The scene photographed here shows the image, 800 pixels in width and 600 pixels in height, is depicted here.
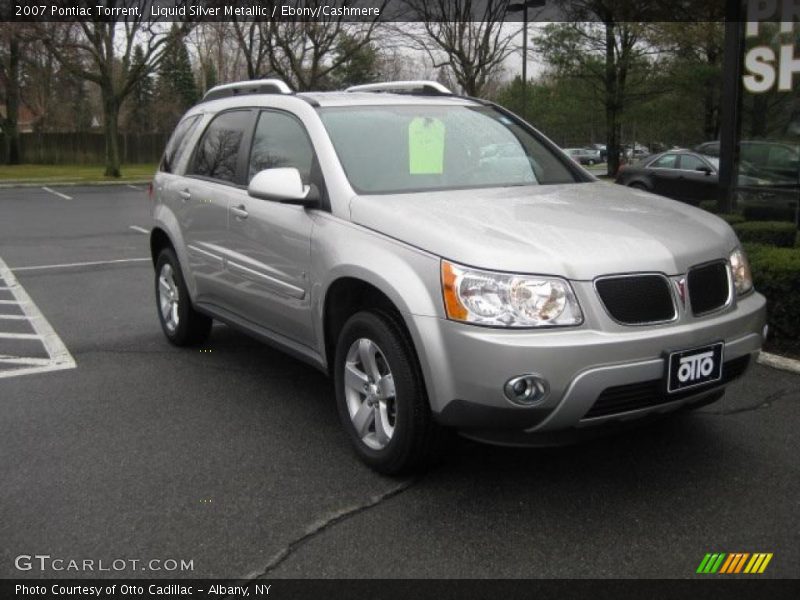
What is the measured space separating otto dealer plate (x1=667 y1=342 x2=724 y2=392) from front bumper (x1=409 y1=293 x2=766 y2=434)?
40mm

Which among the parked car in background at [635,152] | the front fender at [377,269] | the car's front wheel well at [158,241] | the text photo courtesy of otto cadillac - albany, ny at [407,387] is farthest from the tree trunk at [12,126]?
the front fender at [377,269]

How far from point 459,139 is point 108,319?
4029 millimetres

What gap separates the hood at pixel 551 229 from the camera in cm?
322

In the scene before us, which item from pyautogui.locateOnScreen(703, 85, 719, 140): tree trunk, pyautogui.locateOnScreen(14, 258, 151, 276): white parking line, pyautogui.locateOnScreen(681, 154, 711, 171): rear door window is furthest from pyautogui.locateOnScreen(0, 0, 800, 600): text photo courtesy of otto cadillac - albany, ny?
pyautogui.locateOnScreen(703, 85, 719, 140): tree trunk

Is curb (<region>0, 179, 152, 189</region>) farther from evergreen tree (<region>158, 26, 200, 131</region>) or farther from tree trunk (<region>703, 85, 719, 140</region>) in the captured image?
evergreen tree (<region>158, 26, 200, 131</region>)

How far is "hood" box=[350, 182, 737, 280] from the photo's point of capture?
3.22 meters

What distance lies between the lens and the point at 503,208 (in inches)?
148

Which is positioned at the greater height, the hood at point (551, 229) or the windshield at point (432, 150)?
the windshield at point (432, 150)

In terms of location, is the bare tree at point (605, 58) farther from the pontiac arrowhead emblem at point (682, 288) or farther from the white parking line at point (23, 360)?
the pontiac arrowhead emblem at point (682, 288)

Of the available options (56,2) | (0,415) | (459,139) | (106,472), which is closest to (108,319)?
(0,415)

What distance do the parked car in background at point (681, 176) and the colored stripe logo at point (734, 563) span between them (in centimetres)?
1373

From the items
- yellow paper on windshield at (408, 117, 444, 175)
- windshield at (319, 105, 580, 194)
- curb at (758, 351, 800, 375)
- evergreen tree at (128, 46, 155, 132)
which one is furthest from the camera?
evergreen tree at (128, 46, 155, 132)

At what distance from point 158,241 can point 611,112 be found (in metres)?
29.0

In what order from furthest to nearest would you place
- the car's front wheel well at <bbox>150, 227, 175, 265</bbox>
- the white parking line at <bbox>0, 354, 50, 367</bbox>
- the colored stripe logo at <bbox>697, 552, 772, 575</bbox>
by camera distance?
the car's front wheel well at <bbox>150, 227, 175, 265</bbox>, the white parking line at <bbox>0, 354, 50, 367</bbox>, the colored stripe logo at <bbox>697, 552, 772, 575</bbox>
